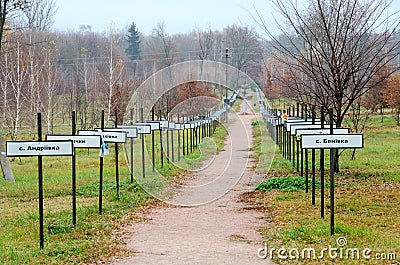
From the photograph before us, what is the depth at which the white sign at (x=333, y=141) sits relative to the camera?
27.0 ft

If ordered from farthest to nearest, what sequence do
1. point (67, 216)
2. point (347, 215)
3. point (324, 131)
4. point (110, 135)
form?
1. point (110, 135)
2. point (67, 216)
3. point (324, 131)
4. point (347, 215)

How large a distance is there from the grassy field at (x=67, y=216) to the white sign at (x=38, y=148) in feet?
4.08

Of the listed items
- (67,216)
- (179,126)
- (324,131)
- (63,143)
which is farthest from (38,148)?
(179,126)

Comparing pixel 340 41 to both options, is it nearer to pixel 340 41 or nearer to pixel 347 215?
pixel 340 41

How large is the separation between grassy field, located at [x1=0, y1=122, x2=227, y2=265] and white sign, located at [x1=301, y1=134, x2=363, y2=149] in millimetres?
2999

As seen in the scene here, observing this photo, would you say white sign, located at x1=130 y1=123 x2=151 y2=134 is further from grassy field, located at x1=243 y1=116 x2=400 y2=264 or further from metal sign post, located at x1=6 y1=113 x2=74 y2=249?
metal sign post, located at x1=6 y1=113 x2=74 y2=249

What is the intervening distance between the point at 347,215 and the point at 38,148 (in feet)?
16.5

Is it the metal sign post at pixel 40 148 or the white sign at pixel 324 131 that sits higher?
the white sign at pixel 324 131

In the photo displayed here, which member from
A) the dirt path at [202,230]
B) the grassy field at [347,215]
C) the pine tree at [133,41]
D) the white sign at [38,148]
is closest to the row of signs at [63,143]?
the white sign at [38,148]

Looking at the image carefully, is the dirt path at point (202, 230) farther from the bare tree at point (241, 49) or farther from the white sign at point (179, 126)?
the bare tree at point (241, 49)

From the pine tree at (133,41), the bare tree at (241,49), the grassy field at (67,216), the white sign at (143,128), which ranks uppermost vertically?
the pine tree at (133,41)

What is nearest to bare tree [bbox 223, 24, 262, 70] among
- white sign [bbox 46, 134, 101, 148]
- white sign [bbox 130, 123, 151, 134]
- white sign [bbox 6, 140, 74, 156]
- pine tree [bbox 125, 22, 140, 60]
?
white sign [bbox 130, 123, 151, 134]

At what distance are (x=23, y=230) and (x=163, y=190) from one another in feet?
17.5

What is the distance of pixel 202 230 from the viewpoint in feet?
30.7
